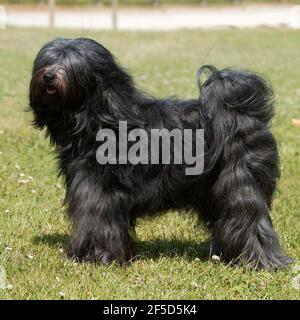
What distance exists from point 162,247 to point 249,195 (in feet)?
Answer: 3.75

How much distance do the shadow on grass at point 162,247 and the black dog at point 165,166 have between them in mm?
409

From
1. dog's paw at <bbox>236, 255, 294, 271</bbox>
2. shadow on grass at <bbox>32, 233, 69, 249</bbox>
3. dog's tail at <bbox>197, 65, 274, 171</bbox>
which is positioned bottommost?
shadow on grass at <bbox>32, 233, 69, 249</bbox>

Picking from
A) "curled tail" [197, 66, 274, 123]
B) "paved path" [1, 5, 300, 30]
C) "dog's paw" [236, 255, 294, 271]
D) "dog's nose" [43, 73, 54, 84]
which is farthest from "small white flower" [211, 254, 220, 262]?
"paved path" [1, 5, 300, 30]

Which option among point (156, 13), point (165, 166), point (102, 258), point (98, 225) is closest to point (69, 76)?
point (165, 166)

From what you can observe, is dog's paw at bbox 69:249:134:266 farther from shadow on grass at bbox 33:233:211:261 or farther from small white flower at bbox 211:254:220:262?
small white flower at bbox 211:254:220:262

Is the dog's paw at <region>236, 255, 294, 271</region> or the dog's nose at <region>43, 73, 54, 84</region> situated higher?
the dog's nose at <region>43, 73, 54, 84</region>

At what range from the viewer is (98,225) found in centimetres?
530

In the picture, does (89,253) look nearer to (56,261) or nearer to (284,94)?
(56,261)

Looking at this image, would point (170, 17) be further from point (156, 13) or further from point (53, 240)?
point (53, 240)

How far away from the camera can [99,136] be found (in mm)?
5254

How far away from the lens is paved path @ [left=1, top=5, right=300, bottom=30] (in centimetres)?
3118

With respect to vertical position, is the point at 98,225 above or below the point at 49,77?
below

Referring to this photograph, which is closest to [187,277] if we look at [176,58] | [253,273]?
[253,273]

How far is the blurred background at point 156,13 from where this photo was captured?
3169cm
